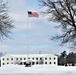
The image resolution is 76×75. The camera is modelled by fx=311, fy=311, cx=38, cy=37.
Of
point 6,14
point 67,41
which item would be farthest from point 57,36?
point 6,14

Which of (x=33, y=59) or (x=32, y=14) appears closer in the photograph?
(x=32, y=14)

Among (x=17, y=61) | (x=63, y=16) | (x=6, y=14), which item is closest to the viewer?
(x=6, y=14)

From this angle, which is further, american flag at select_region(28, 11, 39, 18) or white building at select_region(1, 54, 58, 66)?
white building at select_region(1, 54, 58, 66)

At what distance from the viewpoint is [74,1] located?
34.3 metres

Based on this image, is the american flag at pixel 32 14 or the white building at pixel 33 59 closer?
the american flag at pixel 32 14

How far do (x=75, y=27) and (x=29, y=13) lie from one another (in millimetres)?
13943

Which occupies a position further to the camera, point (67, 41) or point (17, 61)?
point (17, 61)

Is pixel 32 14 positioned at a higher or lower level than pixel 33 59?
higher

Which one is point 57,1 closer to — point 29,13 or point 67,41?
point 67,41

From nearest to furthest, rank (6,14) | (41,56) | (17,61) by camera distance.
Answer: (6,14), (17,61), (41,56)

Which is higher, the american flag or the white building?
the american flag

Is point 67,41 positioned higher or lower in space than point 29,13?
lower

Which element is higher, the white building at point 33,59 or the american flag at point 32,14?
the american flag at point 32,14

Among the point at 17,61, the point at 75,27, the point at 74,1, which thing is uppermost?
the point at 74,1
